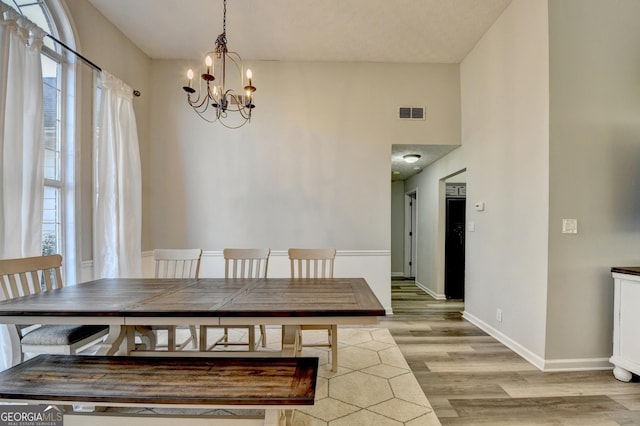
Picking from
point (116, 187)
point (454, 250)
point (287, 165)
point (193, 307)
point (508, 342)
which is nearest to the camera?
point (193, 307)

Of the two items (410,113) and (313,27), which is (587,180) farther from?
(313,27)

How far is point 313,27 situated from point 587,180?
2966mm

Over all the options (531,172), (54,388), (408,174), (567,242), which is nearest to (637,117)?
(531,172)

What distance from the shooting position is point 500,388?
7.02 ft

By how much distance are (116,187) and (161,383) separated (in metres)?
2.46

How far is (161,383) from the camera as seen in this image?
129cm

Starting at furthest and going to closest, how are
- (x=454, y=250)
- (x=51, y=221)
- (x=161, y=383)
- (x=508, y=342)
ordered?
(x=454, y=250) < (x=508, y=342) < (x=51, y=221) < (x=161, y=383)

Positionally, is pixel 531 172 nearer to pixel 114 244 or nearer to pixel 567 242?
pixel 567 242

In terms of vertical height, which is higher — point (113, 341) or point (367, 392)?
point (113, 341)

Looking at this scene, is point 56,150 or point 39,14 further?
point 56,150

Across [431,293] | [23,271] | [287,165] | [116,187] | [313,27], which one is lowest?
[431,293]

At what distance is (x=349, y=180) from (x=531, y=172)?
195 cm

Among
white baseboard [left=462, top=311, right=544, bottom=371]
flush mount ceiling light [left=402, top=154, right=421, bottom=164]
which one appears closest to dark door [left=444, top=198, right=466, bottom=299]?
flush mount ceiling light [left=402, top=154, right=421, bottom=164]


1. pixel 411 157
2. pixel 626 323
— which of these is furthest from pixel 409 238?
pixel 626 323
